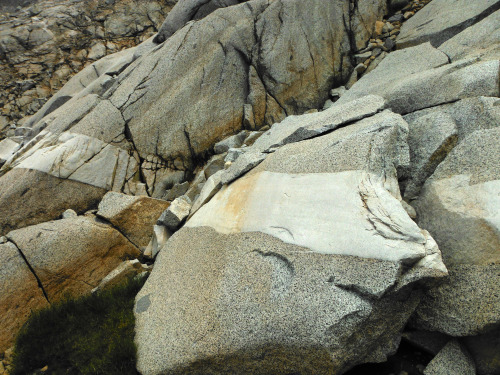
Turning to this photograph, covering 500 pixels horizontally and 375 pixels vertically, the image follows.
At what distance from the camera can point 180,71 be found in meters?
11.6

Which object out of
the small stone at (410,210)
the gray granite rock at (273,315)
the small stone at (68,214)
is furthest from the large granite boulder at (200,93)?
the small stone at (410,210)

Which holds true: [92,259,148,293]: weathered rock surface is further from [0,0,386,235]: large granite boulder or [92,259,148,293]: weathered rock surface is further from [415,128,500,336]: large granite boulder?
[415,128,500,336]: large granite boulder

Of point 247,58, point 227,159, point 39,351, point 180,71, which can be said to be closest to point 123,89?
point 180,71

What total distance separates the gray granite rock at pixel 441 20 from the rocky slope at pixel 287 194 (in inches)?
2.6

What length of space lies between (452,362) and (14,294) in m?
7.26

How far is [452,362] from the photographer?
437cm

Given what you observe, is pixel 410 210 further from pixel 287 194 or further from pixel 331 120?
pixel 331 120

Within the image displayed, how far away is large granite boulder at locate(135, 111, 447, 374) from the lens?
4262 mm

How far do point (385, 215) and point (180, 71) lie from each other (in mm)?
9039

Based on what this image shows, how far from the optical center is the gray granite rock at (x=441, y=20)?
10273 millimetres

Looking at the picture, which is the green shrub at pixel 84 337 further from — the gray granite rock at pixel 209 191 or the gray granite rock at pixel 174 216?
the gray granite rock at pixel 209 191

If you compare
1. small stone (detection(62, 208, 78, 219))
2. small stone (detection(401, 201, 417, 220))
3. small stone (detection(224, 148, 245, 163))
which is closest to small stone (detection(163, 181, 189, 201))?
small stone (detection(224, 148, 245, 163))

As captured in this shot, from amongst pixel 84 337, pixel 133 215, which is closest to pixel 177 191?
pixel 133 215

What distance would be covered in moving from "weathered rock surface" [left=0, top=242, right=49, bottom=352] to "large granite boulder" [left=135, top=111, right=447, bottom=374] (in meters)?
2.25
